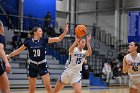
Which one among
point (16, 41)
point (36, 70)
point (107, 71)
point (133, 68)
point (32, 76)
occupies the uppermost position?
point (16, 41)

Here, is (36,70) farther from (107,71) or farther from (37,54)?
(107,71)

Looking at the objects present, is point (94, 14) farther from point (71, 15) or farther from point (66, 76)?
point (66, 76)

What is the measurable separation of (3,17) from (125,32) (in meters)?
11.3

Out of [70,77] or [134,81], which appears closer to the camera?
[134,81]

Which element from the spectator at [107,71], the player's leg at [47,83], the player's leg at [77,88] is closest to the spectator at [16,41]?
the spectator at [107,71]

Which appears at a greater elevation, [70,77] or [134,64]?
[134,64]

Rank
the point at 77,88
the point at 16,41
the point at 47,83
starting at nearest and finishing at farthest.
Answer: the point at 77,88 < the point at 47,83 < the point at 16,41

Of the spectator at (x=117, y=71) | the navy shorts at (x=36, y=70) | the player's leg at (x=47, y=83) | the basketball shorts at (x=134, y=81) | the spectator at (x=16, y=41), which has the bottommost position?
the spectator at (x=117, y=71)

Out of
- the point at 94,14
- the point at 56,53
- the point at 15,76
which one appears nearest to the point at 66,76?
the point at 15,76

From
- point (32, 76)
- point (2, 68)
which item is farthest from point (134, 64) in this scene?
point (2, 68)

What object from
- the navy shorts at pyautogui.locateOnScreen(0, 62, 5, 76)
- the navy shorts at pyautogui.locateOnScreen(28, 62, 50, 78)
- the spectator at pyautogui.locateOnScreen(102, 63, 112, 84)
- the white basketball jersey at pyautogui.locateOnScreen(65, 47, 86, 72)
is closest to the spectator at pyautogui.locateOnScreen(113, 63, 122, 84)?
the spectator at pyautogui.locateOnScreen(102, 63, 112, 84)

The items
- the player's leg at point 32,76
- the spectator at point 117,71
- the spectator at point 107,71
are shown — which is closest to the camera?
the player's leg at point 32,76

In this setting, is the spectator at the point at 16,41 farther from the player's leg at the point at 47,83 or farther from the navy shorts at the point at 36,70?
the player's leg at the point at 47,83

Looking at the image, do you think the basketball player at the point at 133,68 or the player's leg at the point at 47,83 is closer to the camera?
the basketball player at the point at 133,68
